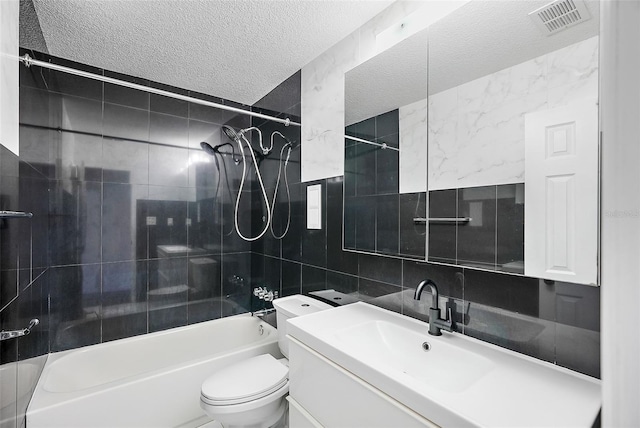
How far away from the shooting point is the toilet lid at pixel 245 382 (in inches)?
57.9

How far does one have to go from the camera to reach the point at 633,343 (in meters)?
0.43

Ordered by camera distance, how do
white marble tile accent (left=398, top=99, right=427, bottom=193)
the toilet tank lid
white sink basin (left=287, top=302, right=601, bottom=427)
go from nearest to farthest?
white sink basin (left=287, top=302, right=601, bottom=427) < white marble tile accent (left=398, top=99, right=427, bottom=193) < the toilet tank lid

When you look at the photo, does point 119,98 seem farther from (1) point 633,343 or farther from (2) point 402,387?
(1) point 633,343

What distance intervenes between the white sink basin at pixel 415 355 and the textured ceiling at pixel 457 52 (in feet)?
3.50

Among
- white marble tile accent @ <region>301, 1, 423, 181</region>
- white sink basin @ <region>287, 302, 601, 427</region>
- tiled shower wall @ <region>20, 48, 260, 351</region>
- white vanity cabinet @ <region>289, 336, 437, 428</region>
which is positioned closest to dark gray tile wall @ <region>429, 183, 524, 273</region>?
white sink basin @ <region>287, 302, 601, 427</region>

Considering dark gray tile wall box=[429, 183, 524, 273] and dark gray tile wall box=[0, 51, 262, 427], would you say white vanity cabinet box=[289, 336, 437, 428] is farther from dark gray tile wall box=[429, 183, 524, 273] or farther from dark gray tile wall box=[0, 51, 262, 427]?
dark gray tile wall box=[0, 51, 262, 427]

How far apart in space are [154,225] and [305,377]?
186cm

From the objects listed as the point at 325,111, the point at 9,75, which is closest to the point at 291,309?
the point at 325,111

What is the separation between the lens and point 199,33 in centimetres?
175

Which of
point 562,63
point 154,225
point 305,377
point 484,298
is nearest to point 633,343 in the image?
point 484,298

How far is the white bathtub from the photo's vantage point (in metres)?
1.50

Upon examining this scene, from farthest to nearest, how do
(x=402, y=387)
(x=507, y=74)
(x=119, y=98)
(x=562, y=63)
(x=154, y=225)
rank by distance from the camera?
(x=154, y=225), (x=119, y=98), (x=507, y=74), (x=562, y=63), (x=402, y=387)

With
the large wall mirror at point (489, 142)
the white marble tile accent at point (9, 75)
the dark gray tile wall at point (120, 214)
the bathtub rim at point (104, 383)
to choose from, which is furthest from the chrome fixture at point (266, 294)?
the white marble tile accent at point (9, 75)

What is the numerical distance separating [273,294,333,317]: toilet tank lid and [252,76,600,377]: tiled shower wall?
0.11 meters
